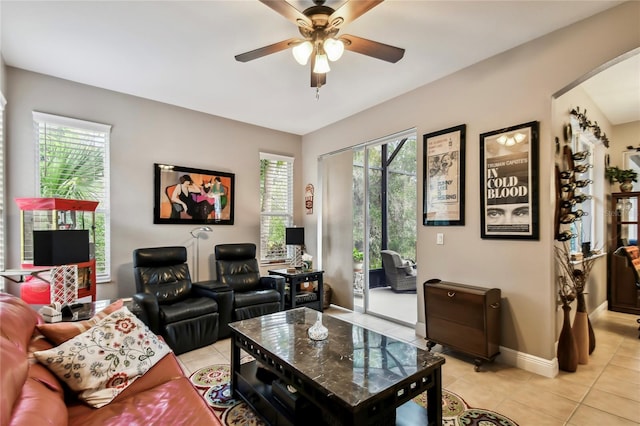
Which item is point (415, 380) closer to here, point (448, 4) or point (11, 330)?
point (11, 330)

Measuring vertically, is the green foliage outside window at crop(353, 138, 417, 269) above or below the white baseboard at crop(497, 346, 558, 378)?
above

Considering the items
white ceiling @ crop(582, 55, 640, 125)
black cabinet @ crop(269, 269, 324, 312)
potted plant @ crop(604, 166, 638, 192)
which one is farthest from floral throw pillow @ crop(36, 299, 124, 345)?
potted plant @ crop(604, 166, 638, 192)

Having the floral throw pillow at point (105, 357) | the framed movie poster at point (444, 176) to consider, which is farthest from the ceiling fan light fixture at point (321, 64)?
the floral throw pillow at point (105, 357)

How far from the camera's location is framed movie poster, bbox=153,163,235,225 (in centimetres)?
412

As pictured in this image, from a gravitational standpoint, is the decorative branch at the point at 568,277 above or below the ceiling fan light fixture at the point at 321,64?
below

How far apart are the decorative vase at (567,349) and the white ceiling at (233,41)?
2.55m

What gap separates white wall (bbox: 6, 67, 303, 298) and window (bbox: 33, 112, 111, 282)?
0.07 m

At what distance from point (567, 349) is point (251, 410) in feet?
9.05

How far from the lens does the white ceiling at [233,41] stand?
2.32m

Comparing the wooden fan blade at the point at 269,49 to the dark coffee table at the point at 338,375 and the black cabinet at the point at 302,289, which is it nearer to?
the dark coffee table at the point at 338,375

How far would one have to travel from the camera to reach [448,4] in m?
2.27

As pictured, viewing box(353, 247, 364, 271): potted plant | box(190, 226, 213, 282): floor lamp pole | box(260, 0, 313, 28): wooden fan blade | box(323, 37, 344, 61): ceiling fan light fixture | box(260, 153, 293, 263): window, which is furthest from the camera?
box(260, 153, 293, 263): window

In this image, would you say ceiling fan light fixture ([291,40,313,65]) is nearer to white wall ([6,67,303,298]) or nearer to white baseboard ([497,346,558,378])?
white wall ([6,67,303,298])

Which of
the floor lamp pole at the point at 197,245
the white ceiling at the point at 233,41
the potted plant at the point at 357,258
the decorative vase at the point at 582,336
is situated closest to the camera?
the white ceiling at the point at 233,41
